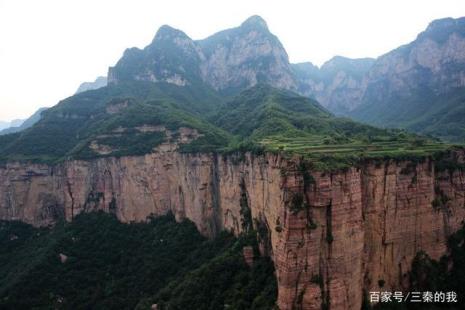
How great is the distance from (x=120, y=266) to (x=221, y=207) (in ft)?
52.6

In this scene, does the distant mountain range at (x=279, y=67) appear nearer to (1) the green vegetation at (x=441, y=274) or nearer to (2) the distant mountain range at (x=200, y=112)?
(2) the distant mountain range at (x=200, y=112)

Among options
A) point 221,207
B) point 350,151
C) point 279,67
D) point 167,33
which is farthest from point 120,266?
point 167,33

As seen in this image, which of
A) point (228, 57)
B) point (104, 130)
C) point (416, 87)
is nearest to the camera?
point (104, 130)

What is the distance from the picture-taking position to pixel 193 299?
4294 centimetres

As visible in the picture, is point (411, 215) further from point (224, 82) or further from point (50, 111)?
point (224, 82)

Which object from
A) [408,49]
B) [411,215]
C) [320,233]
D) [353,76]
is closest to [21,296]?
[320,233]

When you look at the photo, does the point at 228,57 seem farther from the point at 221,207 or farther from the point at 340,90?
the point at 221,207

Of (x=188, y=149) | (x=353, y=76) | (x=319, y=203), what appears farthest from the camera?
(x=353, y=76)

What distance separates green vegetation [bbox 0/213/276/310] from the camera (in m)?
43.2

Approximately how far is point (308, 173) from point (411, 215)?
1176 centimetres

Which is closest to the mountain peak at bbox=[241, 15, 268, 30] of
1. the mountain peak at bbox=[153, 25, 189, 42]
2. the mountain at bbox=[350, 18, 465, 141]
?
the mountain peak at bbox=[153, 25, 189, 42]

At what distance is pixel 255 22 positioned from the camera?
154500 mm

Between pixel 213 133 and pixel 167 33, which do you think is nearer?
pixel 213 133

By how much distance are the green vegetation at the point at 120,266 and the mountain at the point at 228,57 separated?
70.7 meters
